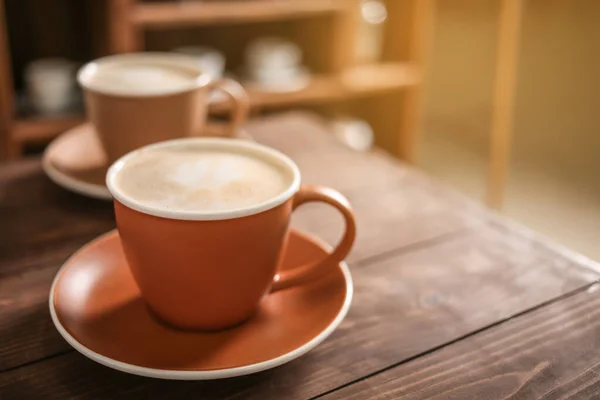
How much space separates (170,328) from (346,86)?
153 cm

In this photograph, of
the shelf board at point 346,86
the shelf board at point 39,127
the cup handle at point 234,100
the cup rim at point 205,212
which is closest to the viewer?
the cup rim at point 205,212

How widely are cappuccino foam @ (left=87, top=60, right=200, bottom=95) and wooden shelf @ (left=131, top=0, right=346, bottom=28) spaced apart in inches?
34.0

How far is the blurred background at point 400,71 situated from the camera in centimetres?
171

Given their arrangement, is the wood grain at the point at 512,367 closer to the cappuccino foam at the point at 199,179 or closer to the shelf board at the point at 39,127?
the cappuccino foam at the point at 199,179

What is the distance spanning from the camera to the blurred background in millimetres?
1709

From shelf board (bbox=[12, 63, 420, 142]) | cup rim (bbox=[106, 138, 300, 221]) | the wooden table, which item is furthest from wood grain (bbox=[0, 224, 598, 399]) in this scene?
shelf board (bbox=[12, 63, 420, 142])

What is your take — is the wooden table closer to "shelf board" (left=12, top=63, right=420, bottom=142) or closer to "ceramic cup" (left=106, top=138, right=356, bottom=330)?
"ceramic cup" (left=106, top=138, right=356, bottom=330)

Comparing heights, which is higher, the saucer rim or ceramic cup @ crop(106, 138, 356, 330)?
ceramic cup @ crop(106, 138, 356, 330)

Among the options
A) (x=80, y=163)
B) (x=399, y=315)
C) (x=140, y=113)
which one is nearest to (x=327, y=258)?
(x=399, y=315)

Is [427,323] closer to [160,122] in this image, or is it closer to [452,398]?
[452,398]

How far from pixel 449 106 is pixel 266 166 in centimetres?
185

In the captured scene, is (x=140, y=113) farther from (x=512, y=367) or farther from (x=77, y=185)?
(x=512, y=367)

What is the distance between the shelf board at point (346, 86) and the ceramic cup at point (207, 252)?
49.9 inches

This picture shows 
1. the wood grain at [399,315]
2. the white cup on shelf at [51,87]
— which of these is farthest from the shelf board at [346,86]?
the wood grain at [399,315]
